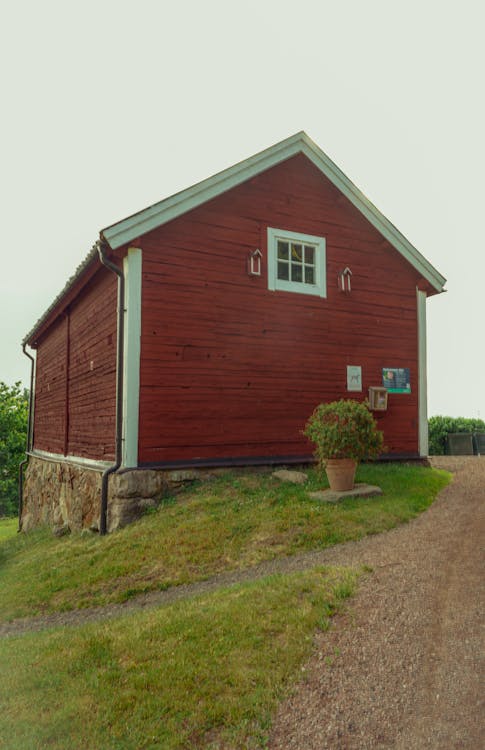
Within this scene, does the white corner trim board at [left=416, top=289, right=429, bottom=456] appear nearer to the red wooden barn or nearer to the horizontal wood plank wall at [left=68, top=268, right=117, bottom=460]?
the red wooden barn

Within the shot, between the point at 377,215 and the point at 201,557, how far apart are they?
9209 millimetres

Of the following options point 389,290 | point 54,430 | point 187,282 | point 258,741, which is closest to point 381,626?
point 258,741

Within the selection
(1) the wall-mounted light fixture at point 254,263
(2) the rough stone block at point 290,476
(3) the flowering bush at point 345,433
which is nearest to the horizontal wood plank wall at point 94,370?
(1) the wall-mounted light fixture at point 254,263

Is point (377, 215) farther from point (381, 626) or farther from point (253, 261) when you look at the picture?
point (381, 626)

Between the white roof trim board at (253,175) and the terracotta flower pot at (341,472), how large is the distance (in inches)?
217

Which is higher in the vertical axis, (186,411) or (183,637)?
(186,411)

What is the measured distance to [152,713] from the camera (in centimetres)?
388

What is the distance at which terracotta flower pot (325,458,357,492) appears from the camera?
9148 mm

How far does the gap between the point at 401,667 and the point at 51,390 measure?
50.4 feet

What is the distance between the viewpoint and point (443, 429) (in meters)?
19.5

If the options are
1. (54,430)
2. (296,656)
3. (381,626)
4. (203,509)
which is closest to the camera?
(296,656)

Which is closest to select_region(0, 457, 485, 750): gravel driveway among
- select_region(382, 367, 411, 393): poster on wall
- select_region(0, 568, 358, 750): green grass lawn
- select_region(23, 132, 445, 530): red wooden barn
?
select_region(0, 568, 358, 750): green grass lawn

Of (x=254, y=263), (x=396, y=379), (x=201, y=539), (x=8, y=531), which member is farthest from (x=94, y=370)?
(x=8, y=531)

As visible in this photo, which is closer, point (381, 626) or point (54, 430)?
point (381, 626)
